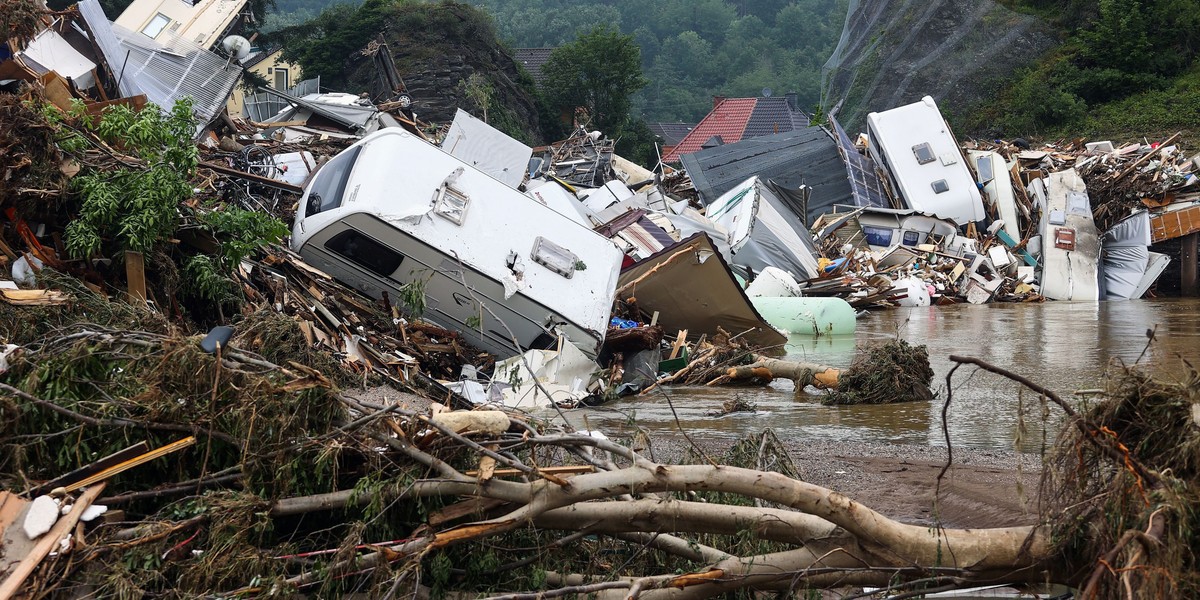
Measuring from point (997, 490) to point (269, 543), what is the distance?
3565 millimetres

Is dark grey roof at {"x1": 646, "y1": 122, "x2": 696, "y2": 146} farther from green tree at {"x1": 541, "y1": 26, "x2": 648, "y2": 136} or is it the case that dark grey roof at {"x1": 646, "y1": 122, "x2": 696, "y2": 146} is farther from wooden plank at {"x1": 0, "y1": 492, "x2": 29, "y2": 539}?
wooden plank at {"x1": 0, "y1": 492, "x2": 29, "y2": 539}

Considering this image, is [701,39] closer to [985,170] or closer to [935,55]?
[935,55]

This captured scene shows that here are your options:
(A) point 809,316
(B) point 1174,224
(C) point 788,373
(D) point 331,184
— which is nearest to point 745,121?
(B) point 1174,224

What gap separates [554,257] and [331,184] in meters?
2.15

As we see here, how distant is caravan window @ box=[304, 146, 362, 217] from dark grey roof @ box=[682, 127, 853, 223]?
46.9ft

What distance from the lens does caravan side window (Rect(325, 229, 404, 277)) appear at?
29.8ft

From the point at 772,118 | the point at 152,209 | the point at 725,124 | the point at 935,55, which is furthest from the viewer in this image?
the point at 725,124

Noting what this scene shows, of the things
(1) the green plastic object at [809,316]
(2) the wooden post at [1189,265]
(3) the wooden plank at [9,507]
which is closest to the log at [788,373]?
(1) the green plastic object at [809,316]

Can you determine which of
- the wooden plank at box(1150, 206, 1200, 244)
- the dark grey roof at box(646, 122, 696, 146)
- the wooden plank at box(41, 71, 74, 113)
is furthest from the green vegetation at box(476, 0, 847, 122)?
the wooden plank at box(41, 71, 74, 113)

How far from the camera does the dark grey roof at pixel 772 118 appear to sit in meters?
46.5

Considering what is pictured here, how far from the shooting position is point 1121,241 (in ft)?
70.3

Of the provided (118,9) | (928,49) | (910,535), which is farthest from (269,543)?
(928,49)

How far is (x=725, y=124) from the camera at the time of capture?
4844 centimetres

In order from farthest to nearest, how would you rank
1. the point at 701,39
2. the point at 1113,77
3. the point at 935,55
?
the point at 701,39 < the point at 935,55 < the point at 1113,77
